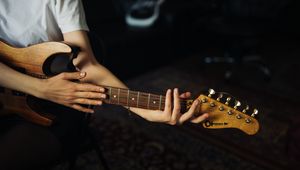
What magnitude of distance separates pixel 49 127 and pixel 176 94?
466 millimetres

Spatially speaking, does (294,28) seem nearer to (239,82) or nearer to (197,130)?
(239,82)

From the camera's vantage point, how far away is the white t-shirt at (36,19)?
1169mm

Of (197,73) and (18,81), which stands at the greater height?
(18,81)

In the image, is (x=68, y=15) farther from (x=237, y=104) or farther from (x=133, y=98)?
(x=237, y=104)

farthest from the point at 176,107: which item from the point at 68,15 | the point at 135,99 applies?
the point at 68,15

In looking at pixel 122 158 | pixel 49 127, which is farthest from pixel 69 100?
pixel 122 158

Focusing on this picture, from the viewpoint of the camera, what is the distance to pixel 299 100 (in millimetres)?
2533

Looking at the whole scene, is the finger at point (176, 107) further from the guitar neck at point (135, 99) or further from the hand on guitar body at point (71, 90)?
the hand on guitar body at point (71, 90)

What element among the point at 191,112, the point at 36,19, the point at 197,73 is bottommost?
the point at 197,73

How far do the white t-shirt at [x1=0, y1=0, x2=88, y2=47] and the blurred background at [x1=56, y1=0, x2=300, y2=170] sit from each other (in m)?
0.14

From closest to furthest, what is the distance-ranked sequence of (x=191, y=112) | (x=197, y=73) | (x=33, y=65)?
(x=191, y=112) < (x=33, y=65) < (x=197, y=73)

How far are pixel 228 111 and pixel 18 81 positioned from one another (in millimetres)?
722

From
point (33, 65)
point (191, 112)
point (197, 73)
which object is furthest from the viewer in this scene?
point (197, 73)

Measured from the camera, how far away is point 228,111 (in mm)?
1012
